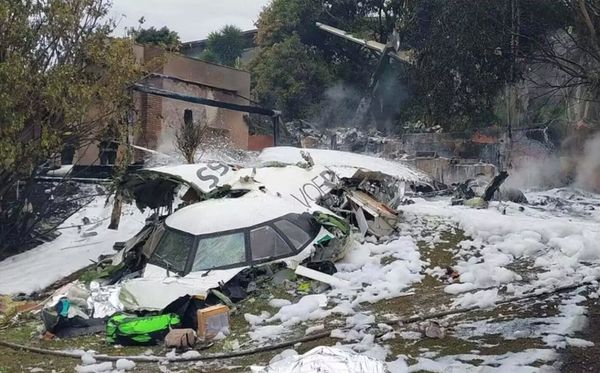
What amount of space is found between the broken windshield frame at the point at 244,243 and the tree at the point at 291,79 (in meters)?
23.5

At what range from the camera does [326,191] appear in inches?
482

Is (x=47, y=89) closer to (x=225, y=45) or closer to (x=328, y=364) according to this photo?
(x=328, y=364)

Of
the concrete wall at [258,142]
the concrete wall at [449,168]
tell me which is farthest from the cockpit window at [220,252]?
the concrete wall at [258,142]

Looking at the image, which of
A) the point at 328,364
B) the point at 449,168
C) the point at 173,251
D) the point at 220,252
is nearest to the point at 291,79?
the point at 449,168

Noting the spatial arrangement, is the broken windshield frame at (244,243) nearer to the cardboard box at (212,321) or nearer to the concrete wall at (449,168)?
the cardboard box at (212,321)

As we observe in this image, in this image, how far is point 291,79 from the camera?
33.3 metres

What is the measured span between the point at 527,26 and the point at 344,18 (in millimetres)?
22866

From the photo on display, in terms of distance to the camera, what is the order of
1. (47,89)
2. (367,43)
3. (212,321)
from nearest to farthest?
1. (212,321)
2. (47,89)
3. (367,43)

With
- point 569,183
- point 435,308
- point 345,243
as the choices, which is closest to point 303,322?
point 435,308

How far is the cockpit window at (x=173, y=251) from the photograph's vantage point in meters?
9.30

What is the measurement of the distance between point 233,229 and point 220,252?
450 millimetres

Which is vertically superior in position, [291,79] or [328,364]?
[291,79]

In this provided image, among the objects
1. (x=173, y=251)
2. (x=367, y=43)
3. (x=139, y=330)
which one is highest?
(x=367, y=43)

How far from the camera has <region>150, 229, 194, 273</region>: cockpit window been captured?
9297 mm
